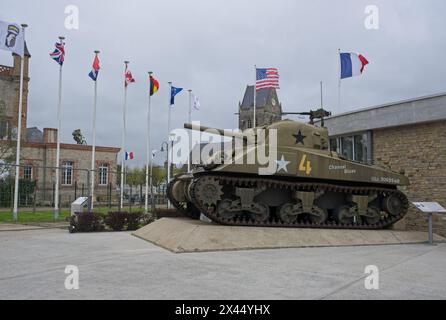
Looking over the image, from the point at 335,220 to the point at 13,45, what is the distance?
1662 cm

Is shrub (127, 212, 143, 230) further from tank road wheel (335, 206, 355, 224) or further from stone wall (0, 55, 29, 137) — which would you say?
stone wall (0, 55, 29, 137)

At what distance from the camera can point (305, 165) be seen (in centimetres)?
1304

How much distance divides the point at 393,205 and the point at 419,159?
233cm

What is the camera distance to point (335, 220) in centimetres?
1405

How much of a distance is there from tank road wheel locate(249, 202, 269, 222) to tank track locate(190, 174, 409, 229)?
14 cm

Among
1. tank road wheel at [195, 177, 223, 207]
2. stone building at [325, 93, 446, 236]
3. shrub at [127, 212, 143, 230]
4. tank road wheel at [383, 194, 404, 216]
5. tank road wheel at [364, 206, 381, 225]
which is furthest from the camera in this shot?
shrub at [127, 212, 143, 230]

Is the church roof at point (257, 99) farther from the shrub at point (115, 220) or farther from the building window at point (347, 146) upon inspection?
the shrub at point (115, 220)

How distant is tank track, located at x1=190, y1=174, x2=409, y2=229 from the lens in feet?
39.2

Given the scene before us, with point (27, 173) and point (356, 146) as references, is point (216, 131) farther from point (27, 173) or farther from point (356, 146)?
point (27, 173)

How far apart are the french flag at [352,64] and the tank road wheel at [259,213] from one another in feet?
40.1

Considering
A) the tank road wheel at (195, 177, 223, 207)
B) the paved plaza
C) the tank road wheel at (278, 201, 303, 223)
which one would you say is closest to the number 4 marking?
the tank road wheel at (278, 201, 303, 223)

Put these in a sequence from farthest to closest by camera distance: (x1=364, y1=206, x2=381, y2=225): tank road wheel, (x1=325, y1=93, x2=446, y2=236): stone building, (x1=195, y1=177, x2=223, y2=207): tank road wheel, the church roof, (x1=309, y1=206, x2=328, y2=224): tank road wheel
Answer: the church roof, (x1=325, y1=93, x2=446, y2=236): stone building, (x1=364, y1=206, x2=381, y2=225): tank road wheel, (x1=309, y1=206, x2=328, y2=224): tank road wheel, (x1=195, y1=177, x2=223, y2=207): tank road wheel
